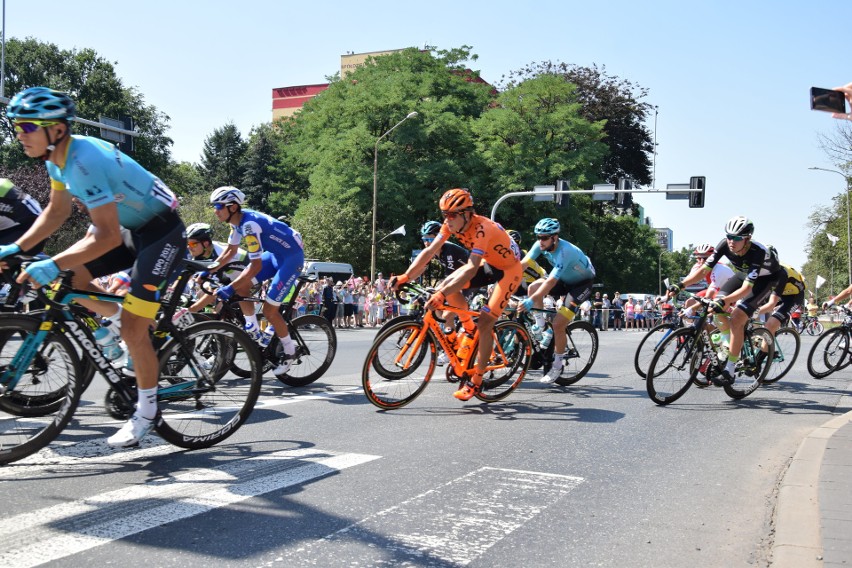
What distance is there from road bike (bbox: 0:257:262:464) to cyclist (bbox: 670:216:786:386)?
19.0ft

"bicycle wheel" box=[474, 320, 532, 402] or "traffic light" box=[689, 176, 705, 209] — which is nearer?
"bicycle wheel" box=[474, 320, 532, 402]

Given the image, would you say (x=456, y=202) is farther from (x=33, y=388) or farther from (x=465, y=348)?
(x=33, y=388)

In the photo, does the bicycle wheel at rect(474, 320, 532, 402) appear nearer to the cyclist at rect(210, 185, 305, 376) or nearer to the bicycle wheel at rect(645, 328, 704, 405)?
the bicycle wheel at rect(645, 328, 704, 405)

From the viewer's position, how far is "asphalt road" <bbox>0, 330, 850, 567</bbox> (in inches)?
142

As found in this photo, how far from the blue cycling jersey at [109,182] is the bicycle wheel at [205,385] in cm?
88

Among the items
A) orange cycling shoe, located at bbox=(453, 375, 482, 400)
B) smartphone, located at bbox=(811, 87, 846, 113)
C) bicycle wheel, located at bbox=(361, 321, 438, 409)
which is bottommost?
orange cycling shoe, located at bbox=(453, 375, 482, 400)

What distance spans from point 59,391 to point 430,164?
130 feet

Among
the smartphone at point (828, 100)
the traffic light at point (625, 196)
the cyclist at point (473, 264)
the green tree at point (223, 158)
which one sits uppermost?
the green tree at point (223, 158)

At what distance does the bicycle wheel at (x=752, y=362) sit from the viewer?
9586mm

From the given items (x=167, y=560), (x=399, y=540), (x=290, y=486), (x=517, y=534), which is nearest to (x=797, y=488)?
(x=517, y=534)

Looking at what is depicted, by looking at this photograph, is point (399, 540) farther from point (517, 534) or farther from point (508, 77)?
point (508, 77)

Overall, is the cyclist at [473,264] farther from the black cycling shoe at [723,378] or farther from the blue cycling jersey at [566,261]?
the black cycling shoe at [723,378]

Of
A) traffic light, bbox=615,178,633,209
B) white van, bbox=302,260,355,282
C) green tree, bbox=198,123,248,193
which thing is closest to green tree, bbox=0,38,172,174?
green tree, bbox=198,123,248,193

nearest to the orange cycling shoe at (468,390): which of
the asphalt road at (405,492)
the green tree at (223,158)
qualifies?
the asphalt road at (405,492)
